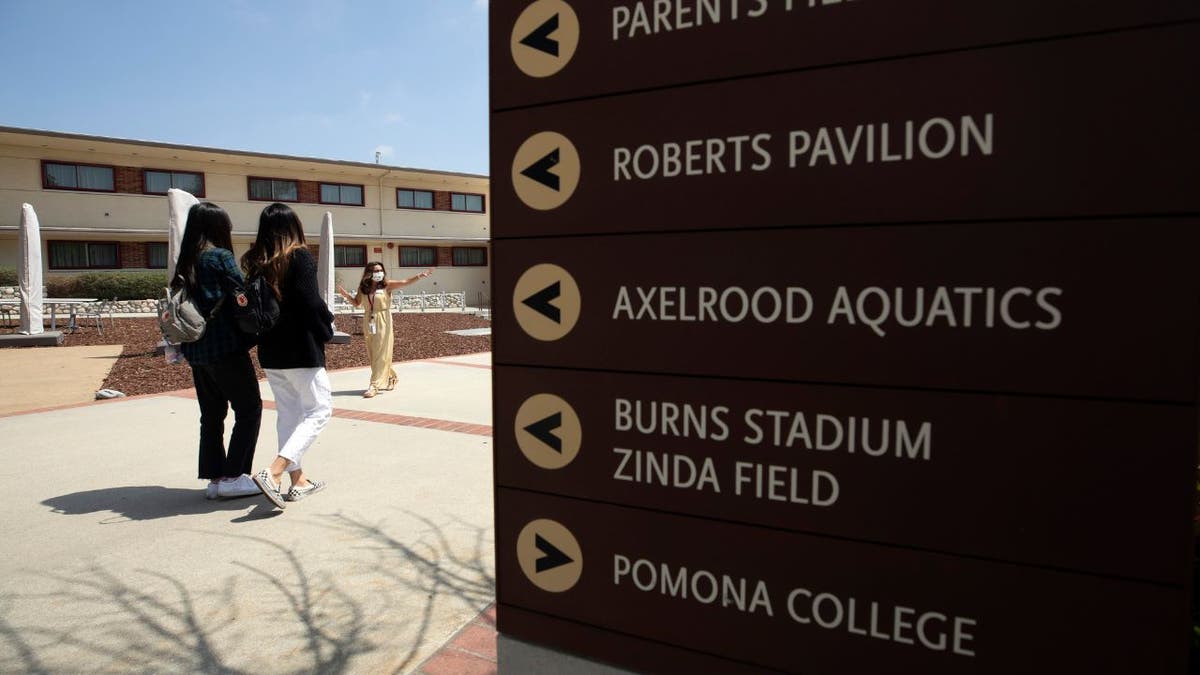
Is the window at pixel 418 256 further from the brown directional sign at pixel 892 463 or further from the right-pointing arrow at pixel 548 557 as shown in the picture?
the brown directional sign at pixel 892 463

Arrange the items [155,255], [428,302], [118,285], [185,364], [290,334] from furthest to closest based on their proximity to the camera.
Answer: [428,302] < [155,255] < [118,285] < [185,364] < [290,334]

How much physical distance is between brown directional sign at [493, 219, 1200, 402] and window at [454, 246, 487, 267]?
127 feet

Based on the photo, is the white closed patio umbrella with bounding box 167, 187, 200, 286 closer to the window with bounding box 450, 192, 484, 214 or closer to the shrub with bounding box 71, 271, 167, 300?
the shrub with bounding box 71, 271, 167, 300

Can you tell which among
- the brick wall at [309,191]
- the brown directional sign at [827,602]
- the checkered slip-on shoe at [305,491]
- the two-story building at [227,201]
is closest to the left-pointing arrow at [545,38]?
the brown directional sign at [827,602]

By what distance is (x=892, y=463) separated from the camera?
1.46 meters

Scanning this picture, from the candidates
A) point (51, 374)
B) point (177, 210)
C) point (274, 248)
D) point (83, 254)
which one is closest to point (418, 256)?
point (83, 254)

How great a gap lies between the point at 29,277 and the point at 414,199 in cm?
2165

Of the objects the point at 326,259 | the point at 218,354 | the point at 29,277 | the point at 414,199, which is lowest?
the point at 218,354

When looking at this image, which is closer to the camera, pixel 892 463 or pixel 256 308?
pixel 892 463

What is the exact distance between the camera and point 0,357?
46.2ft

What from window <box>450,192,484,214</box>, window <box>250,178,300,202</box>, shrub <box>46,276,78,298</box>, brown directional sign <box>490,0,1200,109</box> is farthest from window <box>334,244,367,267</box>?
brown directional sign <box>490,0,1200,109</box>

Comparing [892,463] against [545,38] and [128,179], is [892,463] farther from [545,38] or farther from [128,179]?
[128,179]

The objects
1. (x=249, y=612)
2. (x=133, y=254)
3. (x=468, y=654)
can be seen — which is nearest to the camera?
(x=468, y=654)

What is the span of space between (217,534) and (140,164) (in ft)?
101
